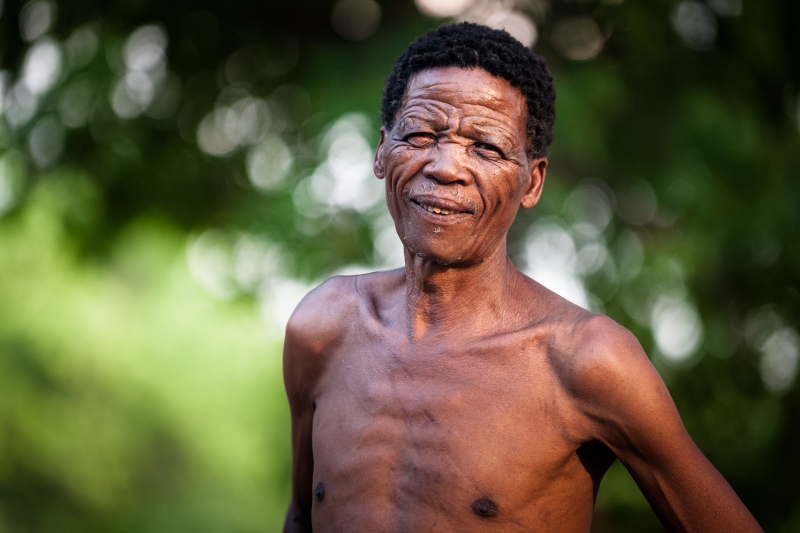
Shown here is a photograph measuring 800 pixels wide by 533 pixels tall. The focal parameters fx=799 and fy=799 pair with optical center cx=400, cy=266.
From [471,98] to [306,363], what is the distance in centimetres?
101

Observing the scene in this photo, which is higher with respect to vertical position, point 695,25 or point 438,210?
point 695,25

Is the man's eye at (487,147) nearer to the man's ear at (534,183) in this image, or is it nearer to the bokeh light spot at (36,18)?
the man's ear at (534,183)

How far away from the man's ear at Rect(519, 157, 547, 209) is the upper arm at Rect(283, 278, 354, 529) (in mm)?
680

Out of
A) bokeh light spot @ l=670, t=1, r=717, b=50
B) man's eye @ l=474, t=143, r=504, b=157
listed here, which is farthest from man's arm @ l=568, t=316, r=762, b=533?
bokeh light spot @ l=670, t=1, r=717, b=50

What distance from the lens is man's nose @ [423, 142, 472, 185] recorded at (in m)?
2.17

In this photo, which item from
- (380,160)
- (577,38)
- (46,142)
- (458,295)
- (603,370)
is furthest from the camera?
(46,142)

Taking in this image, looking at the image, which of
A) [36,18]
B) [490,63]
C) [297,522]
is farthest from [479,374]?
[36,18]

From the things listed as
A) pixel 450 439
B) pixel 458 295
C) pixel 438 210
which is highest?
pixel 438 210

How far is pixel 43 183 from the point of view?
19.2ft

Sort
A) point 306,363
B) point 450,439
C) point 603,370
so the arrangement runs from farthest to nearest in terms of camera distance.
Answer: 1. point 306,363
2. point 450,439
3. point 603,370

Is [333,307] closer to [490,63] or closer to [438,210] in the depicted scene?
[438,210]

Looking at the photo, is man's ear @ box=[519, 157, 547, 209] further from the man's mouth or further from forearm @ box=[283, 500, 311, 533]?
forearm @ box=[283, 500, 311, 533]

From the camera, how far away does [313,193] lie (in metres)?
5.62

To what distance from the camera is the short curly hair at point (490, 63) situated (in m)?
2.19
